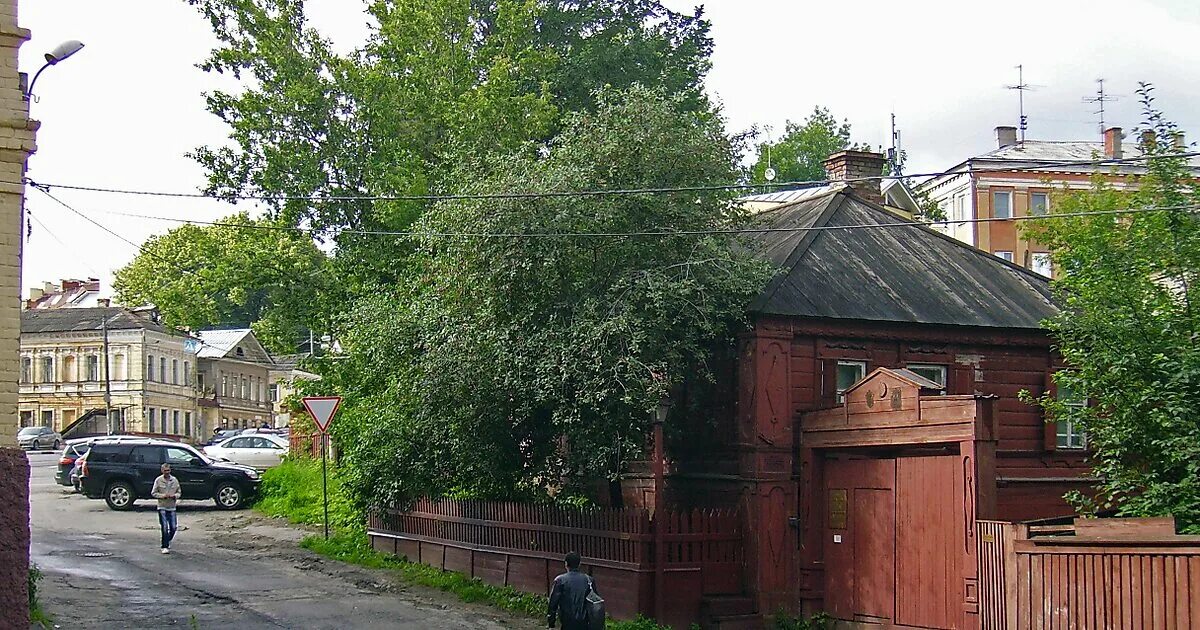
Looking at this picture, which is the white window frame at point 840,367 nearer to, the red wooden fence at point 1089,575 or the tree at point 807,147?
the red wooden fence at point 1089,575

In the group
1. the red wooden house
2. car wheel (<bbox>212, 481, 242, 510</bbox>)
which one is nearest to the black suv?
car wheel (<bbox>212, 481, 242, 510</bbox>)

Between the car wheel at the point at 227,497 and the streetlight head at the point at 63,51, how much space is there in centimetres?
1986

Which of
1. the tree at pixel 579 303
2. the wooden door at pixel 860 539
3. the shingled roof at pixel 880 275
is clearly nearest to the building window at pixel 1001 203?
the shingled roof at pixel 880 275

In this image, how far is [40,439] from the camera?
6681 cm

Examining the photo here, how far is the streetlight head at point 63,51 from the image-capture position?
44.3 feet

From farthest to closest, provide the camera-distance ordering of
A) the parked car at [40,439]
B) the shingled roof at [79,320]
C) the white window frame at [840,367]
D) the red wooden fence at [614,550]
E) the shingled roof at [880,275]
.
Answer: the shingled roof at [79,320] < the parked car at [40,439] < the shingled roof at [880,275] < the white window frame at [840,367] < the red wooden fence at [614,550]

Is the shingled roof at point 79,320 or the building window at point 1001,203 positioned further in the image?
the shingled roof at point 79,320

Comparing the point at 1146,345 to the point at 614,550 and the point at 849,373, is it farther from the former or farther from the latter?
the point at 614,550

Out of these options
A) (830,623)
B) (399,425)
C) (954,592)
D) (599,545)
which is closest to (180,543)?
(399,425)

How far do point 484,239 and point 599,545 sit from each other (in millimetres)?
4553

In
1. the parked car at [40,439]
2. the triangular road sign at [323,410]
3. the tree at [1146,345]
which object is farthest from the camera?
the parked car at [40,439]

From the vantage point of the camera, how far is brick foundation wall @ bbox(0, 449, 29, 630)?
40.5 feet

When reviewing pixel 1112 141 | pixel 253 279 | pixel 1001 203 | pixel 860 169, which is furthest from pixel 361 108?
pixel 1112 141

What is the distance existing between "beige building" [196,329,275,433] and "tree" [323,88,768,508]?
70734mm
